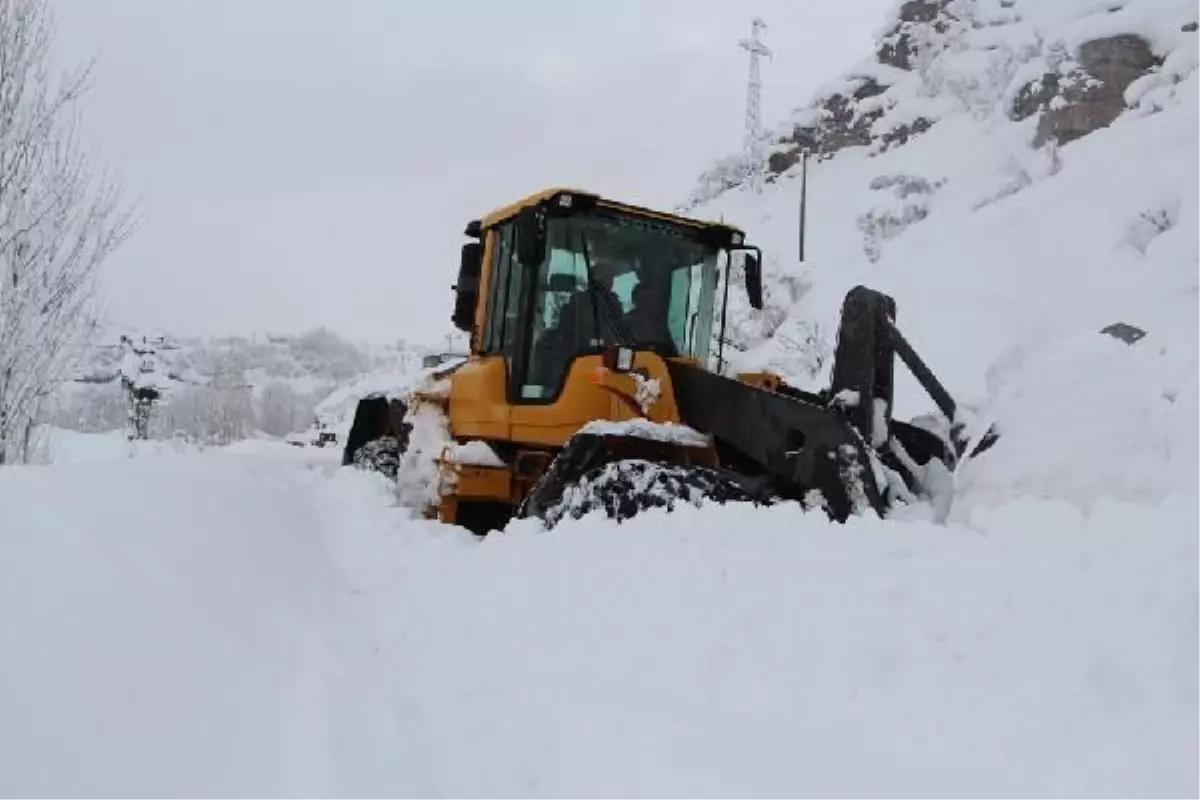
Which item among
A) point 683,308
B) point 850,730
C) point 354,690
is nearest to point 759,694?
point 850,730

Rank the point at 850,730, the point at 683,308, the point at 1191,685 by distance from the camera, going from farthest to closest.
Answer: the point at 683,308 < the point at 850,730 < the point at 1191,685

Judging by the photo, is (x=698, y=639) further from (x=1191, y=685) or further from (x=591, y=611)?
(x=1191, y=685)

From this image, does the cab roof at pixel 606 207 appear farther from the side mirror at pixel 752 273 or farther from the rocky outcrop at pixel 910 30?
the rocky outcrop at pixel 910 30

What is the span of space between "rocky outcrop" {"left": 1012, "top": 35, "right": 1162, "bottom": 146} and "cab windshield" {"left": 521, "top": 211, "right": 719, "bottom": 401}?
25.0m

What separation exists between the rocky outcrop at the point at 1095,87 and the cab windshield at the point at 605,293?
25.0 meters

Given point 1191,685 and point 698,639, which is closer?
point 1191,685

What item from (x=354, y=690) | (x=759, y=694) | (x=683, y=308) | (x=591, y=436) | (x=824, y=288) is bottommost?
(x=354, y=690)

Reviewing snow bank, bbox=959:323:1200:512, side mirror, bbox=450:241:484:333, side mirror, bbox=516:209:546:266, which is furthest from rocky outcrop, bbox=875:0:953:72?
snow bank, bbox=959:323:1200:512

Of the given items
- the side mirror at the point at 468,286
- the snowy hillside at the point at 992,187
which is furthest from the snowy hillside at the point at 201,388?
the snowy hillside at the point at 992,187

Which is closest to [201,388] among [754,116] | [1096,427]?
[754,116]

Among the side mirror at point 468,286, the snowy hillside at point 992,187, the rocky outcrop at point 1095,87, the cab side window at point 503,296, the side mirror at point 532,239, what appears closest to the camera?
the side mirror at point 532,239

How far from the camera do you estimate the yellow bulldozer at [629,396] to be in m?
5.34

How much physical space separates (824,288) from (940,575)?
2308 centimetres

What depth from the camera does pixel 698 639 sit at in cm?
357
